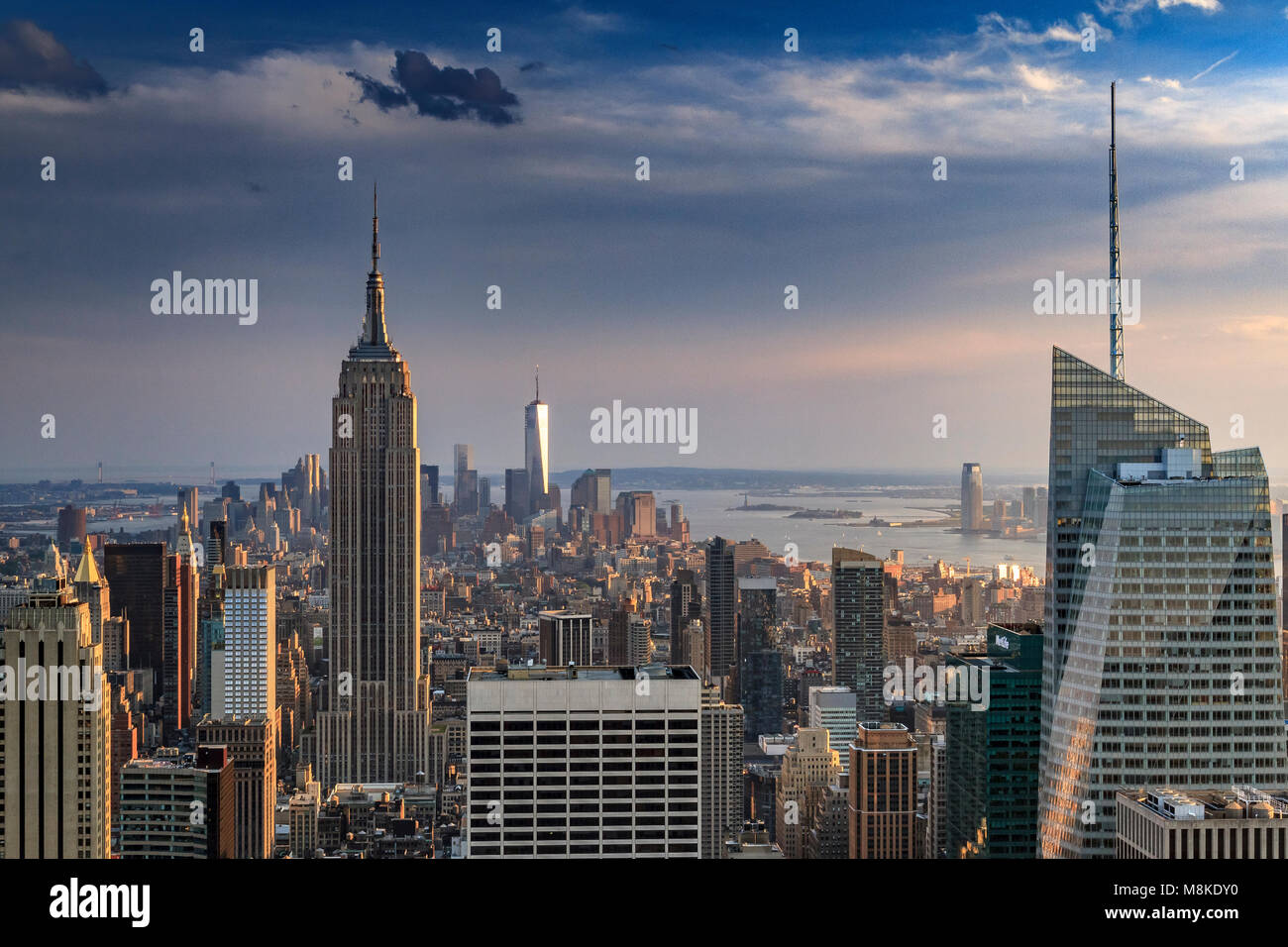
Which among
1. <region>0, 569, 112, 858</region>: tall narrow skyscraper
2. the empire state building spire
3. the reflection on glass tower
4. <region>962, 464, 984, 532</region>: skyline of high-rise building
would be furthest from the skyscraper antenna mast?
<region>0, 569, 112, 858</region>: tall narrow skyscraper

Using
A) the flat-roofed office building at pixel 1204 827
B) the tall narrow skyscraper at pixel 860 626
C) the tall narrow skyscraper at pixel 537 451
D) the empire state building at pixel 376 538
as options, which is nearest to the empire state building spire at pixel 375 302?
the empire state building at pixel 376 538

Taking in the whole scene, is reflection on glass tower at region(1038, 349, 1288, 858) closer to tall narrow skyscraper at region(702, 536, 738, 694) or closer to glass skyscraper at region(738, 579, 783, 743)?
glass skyscraper at region(738, 579, 783, 743)

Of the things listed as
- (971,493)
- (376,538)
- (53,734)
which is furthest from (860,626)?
(376,538)

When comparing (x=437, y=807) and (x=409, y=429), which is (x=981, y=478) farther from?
(x=409, y=429)

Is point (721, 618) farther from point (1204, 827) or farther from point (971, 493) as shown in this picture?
point (1204, 827)

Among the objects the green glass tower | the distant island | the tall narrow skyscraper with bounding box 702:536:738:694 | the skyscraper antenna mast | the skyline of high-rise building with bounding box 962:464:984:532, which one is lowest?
the green glass tower

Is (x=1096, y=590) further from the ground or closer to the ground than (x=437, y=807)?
further from the ground
